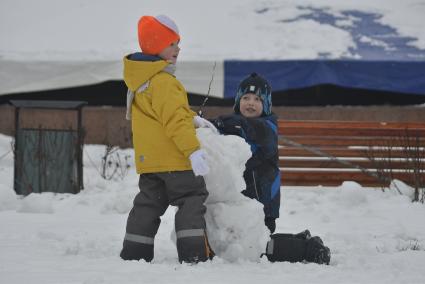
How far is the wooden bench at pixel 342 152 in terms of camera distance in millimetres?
9367

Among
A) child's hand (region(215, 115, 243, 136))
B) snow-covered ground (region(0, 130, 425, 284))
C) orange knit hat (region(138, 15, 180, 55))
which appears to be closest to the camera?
snow-covered ground (region(0, 130, 425, 284))

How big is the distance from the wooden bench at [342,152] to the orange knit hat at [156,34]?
5.02 m

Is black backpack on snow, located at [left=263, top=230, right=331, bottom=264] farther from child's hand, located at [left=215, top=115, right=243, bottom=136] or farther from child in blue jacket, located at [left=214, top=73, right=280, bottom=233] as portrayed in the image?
child's hand, located at [left=215, top=115, right=243, bottom=136]

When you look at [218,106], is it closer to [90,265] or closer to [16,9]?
[16,9]

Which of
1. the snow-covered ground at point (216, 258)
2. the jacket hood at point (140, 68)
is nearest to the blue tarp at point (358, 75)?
the snow-covered ground at point (216, 258)

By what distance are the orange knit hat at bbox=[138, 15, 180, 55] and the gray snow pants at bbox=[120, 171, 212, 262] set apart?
0.79 meters

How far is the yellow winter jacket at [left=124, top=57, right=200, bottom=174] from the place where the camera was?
13.1 ft

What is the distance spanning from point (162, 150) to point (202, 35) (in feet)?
39.3

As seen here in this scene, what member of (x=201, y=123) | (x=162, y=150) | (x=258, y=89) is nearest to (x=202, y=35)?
(x=258, y=89)

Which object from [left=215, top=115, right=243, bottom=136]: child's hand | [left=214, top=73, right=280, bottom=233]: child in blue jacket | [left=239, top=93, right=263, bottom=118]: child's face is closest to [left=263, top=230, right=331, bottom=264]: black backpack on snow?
[left=214, top=73, right=280, bottom=233]: child in blue jacket

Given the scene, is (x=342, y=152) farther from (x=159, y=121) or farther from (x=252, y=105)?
(x=159, y=121)

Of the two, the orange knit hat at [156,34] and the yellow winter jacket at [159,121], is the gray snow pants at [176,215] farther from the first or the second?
the orange knit hat at [156,34]

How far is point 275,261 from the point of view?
175 inches

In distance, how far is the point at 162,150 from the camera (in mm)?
4133
